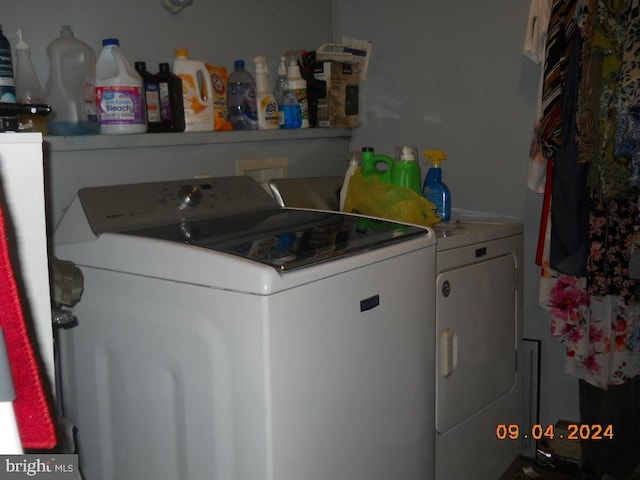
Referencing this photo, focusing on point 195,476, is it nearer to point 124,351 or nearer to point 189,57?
point 124,351

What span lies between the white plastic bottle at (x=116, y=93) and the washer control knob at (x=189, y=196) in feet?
0.76

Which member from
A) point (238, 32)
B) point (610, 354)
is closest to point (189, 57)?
point (238, 32)

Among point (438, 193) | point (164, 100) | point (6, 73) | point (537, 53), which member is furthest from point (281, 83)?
point (6, 73)

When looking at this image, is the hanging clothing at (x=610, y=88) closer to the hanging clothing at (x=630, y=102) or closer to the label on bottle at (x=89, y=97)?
the hanging clothing at (x=630, y=102)

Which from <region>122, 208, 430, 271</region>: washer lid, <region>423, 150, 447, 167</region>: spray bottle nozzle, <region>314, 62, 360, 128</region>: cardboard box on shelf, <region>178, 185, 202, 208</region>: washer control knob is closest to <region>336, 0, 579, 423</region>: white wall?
<region>314, 62, 360, 128</region>: cardboard box on shelf

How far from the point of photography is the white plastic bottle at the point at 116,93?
1.87 metres

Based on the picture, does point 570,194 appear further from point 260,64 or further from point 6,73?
point 6,73

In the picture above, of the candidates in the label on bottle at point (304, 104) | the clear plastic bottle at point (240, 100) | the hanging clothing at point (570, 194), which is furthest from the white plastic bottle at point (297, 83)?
the hanging clothing at point (570, 194)

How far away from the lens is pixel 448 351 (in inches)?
80.0

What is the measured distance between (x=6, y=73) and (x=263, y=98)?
3.10 feet

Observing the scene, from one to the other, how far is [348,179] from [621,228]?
98 centimetres

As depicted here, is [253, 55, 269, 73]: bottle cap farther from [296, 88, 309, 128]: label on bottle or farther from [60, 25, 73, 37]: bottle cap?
[60, 25, 73, 37]: bottle cap

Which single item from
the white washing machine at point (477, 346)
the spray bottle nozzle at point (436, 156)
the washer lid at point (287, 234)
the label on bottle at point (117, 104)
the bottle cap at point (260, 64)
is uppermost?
the bottle cap at point (260, 64)

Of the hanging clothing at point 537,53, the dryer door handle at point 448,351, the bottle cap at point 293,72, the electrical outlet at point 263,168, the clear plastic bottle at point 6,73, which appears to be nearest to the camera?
the clear plastic bottle at point 6,73
